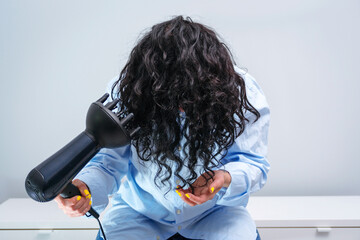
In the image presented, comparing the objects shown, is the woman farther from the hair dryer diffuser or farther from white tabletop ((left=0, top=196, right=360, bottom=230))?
white tabletop ((left=0, top=196, right=360, bottom=230))

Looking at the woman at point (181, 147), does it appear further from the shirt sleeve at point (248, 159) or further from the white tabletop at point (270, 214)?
the white tabletop at point (270, 214)

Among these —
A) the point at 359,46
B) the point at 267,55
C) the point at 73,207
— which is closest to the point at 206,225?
the point at 73,207

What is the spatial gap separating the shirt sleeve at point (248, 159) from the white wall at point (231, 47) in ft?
2.35

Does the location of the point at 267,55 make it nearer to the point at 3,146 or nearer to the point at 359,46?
the point at 359,46

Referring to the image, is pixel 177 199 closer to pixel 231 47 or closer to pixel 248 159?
pixel 248 159

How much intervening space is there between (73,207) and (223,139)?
341mm

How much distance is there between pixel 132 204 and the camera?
1.00m

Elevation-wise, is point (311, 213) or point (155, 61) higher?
point (155, 61)

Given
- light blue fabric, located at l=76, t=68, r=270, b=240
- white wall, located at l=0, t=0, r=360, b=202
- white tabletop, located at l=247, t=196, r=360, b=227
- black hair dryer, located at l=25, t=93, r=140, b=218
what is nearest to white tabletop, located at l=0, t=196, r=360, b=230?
white tabletop, located at l=247, t=196, r=360, b=227

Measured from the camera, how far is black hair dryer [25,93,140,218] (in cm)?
62

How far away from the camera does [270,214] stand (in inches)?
58.6

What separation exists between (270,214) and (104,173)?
805 mm

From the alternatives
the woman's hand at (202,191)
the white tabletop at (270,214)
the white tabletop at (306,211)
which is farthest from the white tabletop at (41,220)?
the woman's hand at (202,191)

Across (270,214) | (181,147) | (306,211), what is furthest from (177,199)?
(306,211)
